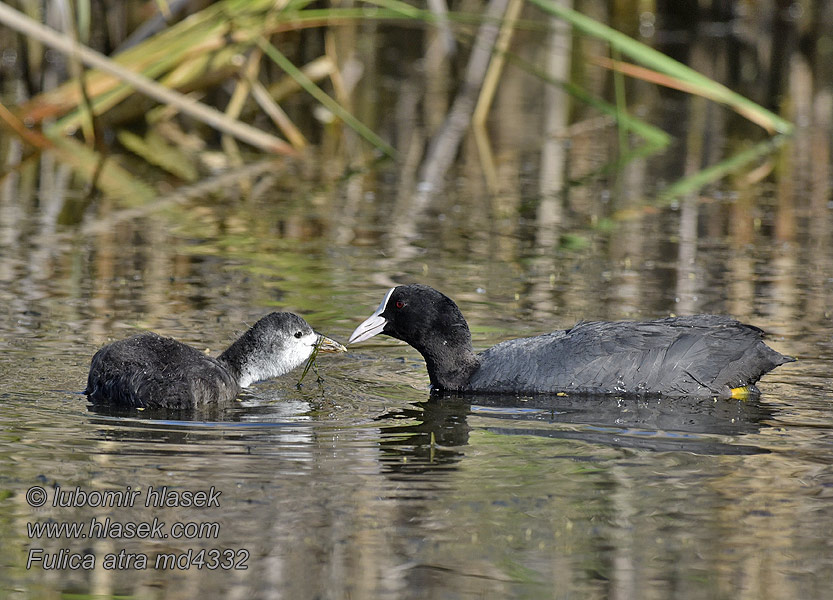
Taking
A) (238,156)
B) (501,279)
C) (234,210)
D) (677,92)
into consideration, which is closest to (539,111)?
(677,92)

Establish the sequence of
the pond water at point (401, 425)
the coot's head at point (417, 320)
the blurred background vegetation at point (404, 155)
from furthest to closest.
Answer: the blurred background vegetation at point (404, 155), the coot's head at point (417, 320), the pond water at point (401, 425)

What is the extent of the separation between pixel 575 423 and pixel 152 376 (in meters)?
1.90

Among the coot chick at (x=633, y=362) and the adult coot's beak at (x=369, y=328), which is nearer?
the coot chick at (x=633, y=362)

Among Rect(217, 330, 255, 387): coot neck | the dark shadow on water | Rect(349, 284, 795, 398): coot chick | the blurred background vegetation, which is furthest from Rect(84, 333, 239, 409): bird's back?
the blurred background vegetation

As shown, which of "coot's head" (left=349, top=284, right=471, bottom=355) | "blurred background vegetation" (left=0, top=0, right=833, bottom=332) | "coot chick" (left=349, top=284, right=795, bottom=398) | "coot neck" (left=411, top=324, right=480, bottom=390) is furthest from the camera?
"blurred background vegetation" (left=0, top=0, right=833, bottom=332)

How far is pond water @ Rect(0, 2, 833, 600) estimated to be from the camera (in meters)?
4.45

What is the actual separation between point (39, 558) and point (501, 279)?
5165mm

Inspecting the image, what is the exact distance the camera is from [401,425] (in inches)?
244

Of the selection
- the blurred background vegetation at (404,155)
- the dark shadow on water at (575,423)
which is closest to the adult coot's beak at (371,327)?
the dark shadow on water at (575,423)

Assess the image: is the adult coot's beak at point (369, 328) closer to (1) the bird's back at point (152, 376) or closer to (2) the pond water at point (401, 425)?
(2) the pond water at point (401, 425)

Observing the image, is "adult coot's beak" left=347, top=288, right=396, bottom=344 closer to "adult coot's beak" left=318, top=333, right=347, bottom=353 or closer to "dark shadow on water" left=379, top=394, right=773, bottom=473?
"adult coot's beak" left=318, top=333, right=347, bottom=353

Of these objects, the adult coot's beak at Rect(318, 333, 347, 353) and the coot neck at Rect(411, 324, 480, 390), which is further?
the coot neck at Rect(411, 324, 480, 390)

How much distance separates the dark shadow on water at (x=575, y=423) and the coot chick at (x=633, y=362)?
7cm

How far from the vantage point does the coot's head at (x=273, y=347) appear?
6801mm
